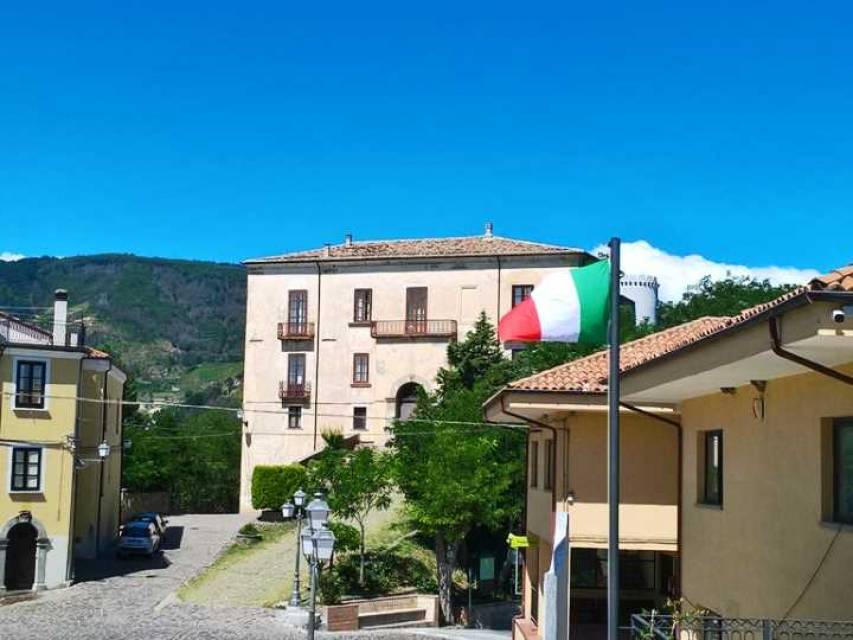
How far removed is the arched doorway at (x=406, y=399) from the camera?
2056 inches

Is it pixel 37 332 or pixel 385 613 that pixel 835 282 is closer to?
pixel 385 613

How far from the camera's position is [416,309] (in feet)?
172

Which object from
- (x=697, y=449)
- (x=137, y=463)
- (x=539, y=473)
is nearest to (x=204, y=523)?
(x=137, y=463)

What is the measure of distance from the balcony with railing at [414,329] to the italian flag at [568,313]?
42057mm

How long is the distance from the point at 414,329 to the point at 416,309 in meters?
1.05

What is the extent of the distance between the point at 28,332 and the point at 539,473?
71.1 feet

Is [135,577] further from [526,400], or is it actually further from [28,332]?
[526,400]

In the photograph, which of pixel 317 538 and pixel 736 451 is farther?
pixel 317 538

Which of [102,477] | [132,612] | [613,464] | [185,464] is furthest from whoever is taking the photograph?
[185,464]

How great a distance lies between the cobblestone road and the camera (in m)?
26.3

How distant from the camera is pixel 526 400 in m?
15.8

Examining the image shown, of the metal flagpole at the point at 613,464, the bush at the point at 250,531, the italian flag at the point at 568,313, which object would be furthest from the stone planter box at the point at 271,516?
the metal flagpole at the point at 613,464

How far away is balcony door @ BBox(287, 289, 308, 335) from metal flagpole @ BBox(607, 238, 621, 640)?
148ft

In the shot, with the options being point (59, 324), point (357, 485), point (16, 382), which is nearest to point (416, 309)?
point (59, 324)
